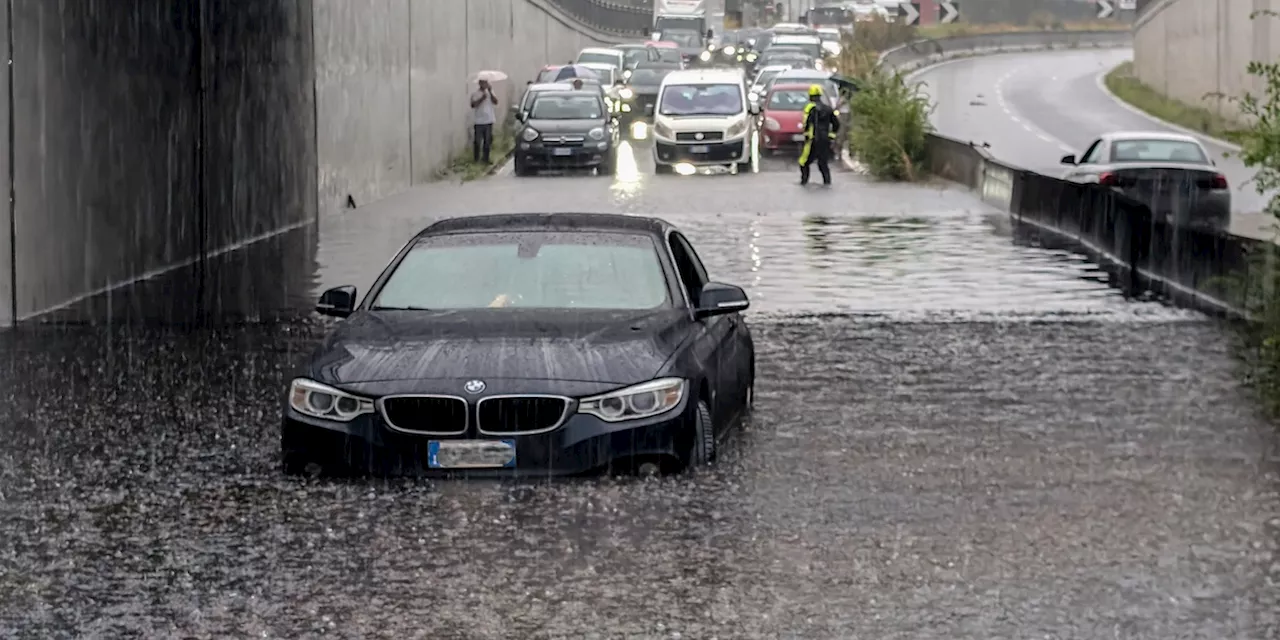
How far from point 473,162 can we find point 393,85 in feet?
26.9

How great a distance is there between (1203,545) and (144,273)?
14.5m

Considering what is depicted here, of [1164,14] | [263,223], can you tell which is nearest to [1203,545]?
[263,223]

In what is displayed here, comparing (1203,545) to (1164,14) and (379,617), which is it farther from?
(1164,14)

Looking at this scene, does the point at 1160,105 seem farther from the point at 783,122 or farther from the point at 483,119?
the point at 483,119

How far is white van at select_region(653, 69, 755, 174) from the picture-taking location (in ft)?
129

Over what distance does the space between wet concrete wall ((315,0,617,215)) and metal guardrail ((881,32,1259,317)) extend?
29.9 ft

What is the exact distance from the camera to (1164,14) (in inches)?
2445

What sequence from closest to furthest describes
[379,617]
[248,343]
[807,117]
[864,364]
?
1. [379,617]
2. [864,364]
3. [248,343]
4. [807,117]

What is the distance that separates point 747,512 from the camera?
9367 millimetres

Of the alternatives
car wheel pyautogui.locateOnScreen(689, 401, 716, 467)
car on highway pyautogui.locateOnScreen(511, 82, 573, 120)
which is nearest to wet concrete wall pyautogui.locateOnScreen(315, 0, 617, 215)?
car on highway pyautogui.locateOnScreen(511, 82, 573, 120)

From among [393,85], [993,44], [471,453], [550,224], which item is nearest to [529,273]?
[550,224]

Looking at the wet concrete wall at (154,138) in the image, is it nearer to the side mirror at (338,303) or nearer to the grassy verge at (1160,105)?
the side mirror at (338,303)

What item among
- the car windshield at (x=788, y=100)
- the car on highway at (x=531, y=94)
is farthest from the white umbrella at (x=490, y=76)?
the car windshield at (x=788, y=100)

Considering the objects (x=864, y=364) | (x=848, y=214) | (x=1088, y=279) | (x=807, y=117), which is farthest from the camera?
(x=807, y=117)
